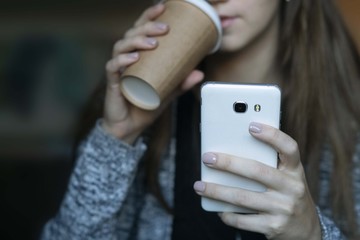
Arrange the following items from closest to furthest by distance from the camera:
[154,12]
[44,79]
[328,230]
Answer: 1. [328,230]
2. [154,12]
3. [44,79]

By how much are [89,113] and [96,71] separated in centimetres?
103

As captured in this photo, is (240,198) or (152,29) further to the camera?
(152,29)

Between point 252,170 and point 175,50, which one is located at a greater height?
point 175,50

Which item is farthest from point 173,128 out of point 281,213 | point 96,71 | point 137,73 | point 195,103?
point 96,71

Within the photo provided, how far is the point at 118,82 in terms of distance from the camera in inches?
51.1

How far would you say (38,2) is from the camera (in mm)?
2447

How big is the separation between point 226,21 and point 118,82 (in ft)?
0.74

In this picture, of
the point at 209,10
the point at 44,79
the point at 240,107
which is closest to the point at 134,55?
the point at 209,10

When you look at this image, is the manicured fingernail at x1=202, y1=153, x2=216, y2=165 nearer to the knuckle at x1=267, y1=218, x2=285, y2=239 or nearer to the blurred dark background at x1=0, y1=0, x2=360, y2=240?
the knuckle at x1=267, y1=218, x2=285, y2=239

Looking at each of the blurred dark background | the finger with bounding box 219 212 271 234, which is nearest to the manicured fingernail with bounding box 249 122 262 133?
the finger with bounding box 219 212 271 234

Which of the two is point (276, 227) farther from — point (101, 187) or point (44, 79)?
point (44, 79)

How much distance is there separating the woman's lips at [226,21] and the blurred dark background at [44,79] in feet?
3.79

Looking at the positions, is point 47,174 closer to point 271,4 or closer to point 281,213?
point 271,4

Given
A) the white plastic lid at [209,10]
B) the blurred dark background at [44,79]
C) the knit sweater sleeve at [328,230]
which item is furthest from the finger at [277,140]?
the blurred dark background at [44,79]
